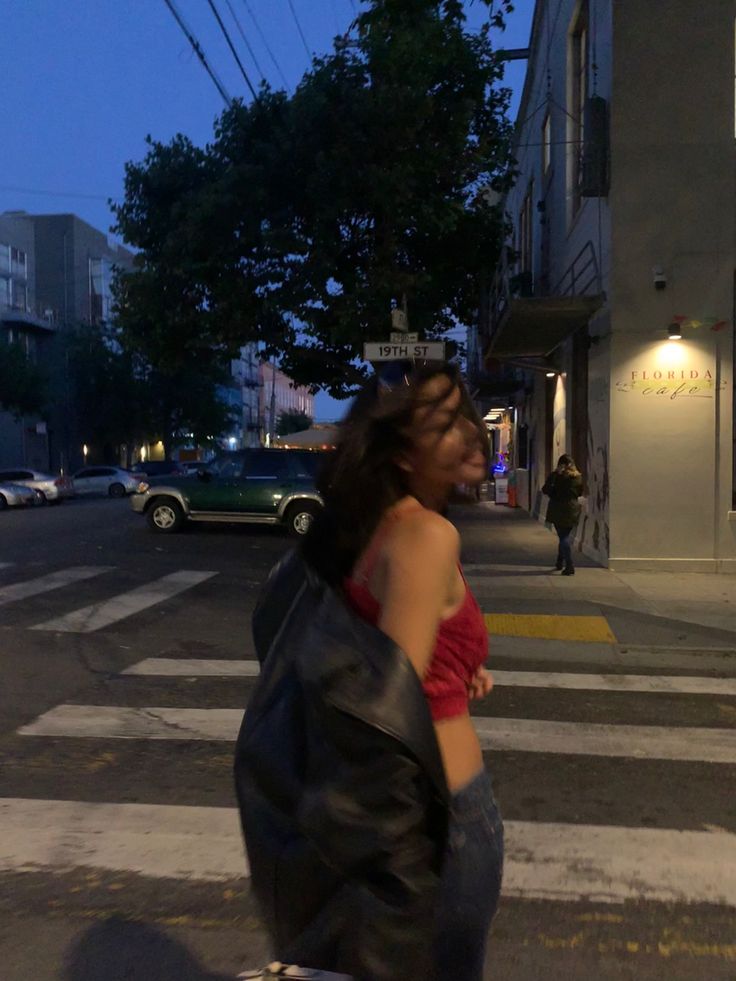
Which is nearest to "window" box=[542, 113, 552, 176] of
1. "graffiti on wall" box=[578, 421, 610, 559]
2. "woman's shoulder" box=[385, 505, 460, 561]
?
"graffiti on wall" box=[578, 421, 610, 559]

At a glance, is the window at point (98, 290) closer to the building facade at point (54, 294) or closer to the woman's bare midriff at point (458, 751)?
the building facade at point (54, 294)

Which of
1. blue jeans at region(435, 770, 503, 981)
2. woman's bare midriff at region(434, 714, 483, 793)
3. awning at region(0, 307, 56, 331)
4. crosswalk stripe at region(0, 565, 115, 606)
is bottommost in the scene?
crosswalk stripe at region(0, 565, 115, 606)

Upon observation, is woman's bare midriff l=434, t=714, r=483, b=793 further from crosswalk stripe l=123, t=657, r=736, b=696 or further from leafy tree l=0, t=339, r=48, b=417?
leafy tree l=0, t=339, r=48, b=417

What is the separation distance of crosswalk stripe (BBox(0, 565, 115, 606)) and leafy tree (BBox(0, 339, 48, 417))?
26.8m

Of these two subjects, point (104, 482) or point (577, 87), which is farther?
point (104, 482)

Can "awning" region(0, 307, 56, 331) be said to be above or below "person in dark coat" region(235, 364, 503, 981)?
above

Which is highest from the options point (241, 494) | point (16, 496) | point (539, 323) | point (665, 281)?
point (665, 281)

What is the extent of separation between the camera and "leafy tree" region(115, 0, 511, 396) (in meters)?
19.2

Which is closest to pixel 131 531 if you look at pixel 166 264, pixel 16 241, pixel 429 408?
pixel 166 264

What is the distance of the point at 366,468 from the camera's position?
1.82 meters

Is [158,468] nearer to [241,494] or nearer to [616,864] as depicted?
[241,494]

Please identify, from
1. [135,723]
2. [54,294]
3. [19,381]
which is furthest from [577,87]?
[54,294]

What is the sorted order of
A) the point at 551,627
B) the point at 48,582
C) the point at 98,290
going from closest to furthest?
1. the point at 551,627
2. the point at 48,582
3. the point at 98,290

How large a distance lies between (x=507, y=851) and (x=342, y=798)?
2916 millimetres
